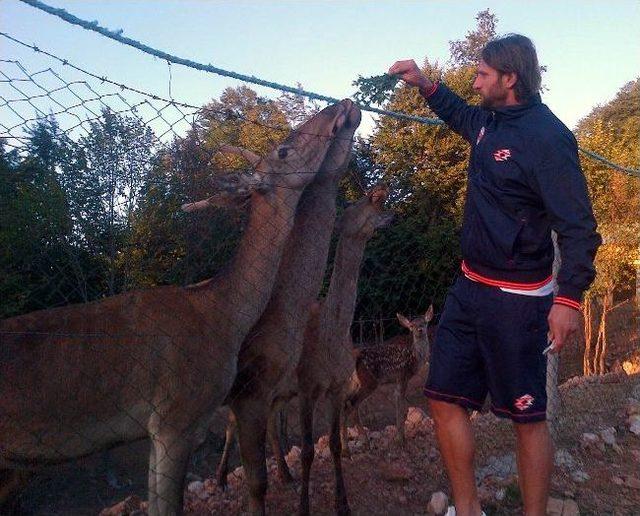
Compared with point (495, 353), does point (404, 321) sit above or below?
below

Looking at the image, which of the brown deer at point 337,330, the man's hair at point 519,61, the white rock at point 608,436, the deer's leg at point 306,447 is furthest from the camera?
the white rock at point 608,436

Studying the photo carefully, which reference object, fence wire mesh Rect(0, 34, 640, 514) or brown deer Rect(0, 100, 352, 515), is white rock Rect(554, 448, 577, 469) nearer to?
fence wire mesh Rect(0, 34, 640, 514)

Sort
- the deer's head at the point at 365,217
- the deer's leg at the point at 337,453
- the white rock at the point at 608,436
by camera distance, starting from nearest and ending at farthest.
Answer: the deer's leg at the point at 337,453
the deer's head at the point at 365,217
the white rock at the point at 608,436

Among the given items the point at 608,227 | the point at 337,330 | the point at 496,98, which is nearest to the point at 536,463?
the point at 496,98

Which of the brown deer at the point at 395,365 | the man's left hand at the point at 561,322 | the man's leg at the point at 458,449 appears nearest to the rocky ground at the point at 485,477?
the brown deer at the point at 395,365

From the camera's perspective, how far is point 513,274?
3338mm

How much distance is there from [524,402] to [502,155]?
1221 mm

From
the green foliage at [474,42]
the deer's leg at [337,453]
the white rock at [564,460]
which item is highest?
the green foliage at [474,42]

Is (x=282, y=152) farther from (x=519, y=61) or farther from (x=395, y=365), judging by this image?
(x=395, y=365)

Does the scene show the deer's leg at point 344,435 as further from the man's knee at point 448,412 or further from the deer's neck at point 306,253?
the man's knee at point 448,412

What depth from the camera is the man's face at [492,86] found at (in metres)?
3.51

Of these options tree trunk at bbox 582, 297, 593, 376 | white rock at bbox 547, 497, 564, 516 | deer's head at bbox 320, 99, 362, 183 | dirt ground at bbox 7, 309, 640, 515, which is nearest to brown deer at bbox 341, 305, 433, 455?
dirt ground at bbox 7, 309, 640, 515

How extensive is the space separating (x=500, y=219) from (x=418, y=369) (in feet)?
25.0

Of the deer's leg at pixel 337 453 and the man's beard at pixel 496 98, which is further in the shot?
the deer's leg at pixel 337 453
